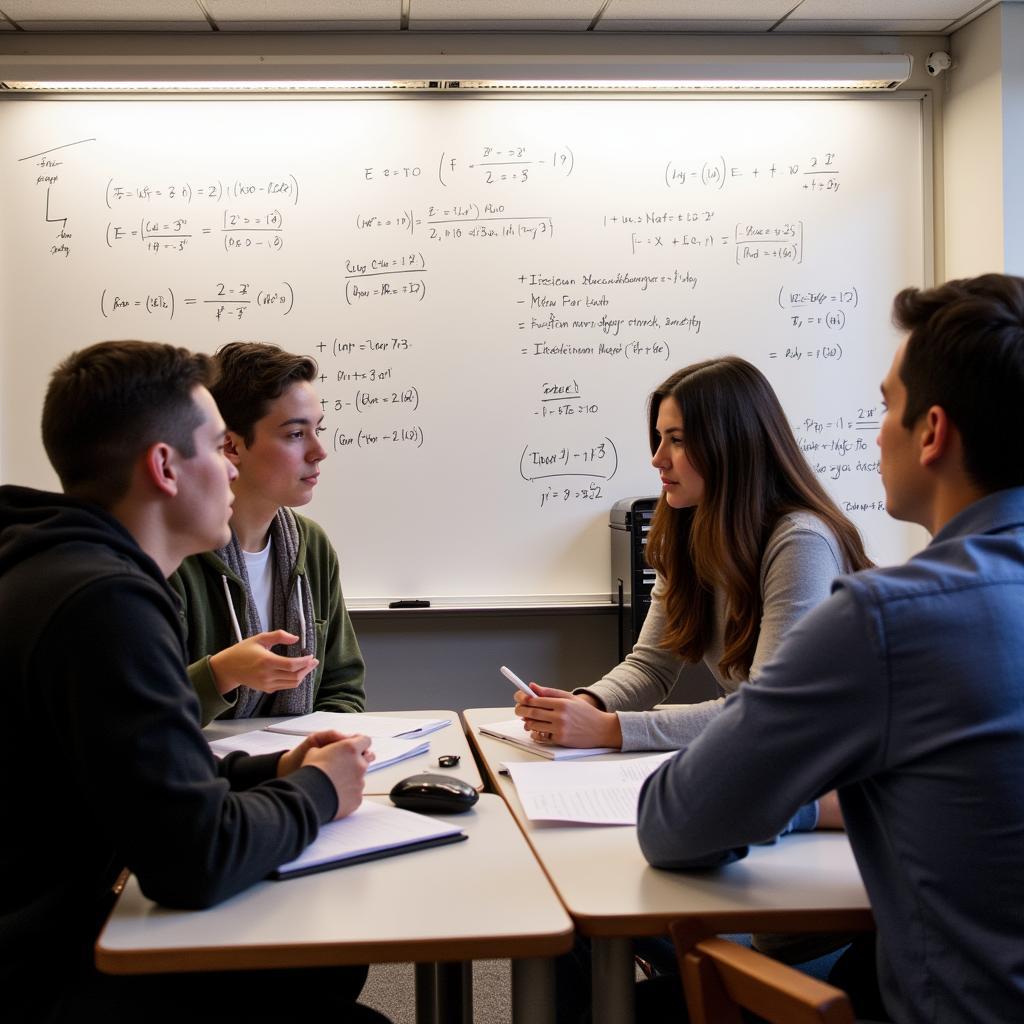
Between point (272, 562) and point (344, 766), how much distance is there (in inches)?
41.8

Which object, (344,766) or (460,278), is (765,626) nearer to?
(344,766)

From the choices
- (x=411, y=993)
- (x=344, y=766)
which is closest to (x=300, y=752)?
(x=344, y=766)

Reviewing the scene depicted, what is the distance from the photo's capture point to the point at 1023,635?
3.50 feet

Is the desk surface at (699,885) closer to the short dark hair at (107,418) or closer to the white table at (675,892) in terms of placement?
the white table at (675,892)

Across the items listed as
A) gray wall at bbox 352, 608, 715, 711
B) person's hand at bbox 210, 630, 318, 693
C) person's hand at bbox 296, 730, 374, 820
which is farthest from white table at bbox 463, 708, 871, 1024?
gray wall at bbox 352, 608, 715, 711

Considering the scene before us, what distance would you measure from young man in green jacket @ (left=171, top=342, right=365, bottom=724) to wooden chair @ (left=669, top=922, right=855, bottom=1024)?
1.33 metres

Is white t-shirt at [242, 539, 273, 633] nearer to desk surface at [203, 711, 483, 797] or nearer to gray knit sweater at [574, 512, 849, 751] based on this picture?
desk surface at [203, 711, 483, 797]

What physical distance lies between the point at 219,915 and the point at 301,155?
301 centimetres

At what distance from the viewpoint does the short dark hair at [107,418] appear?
54.4 inches

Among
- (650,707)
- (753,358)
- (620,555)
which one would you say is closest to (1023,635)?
(650,707)

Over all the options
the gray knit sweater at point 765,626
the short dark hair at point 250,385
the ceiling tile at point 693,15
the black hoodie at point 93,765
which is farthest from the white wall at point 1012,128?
the black hoodie at point 93,765

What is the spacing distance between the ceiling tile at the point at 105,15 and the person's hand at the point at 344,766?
2800 mm

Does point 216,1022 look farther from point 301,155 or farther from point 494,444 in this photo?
point 301,155

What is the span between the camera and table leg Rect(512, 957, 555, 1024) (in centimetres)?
122
